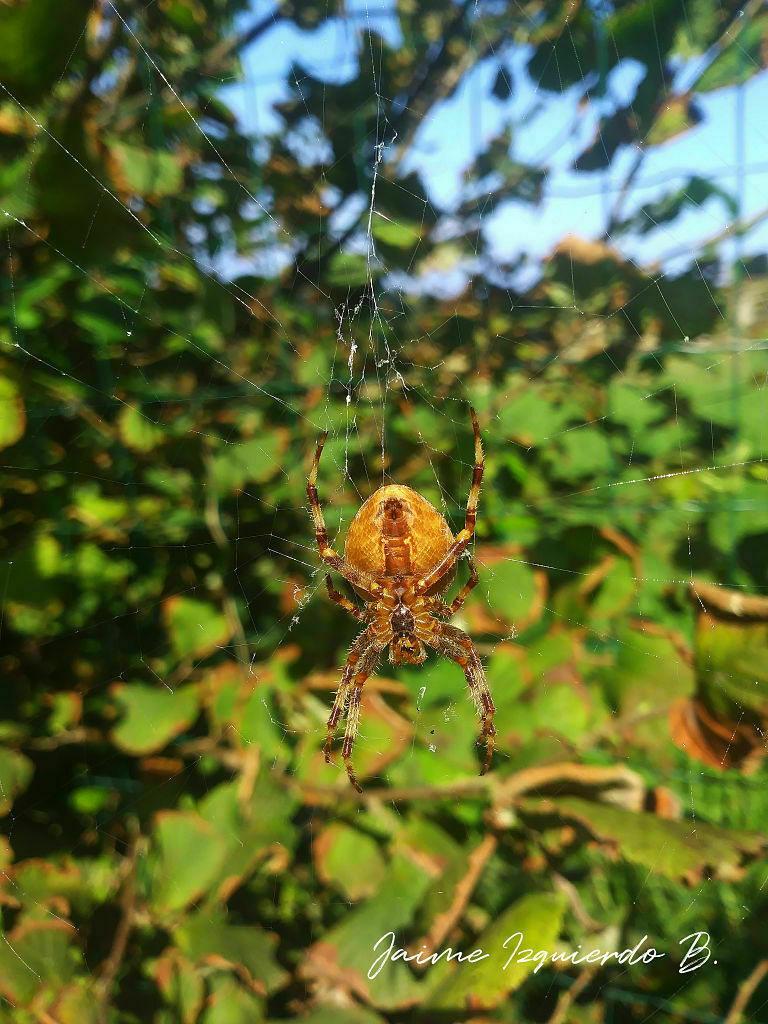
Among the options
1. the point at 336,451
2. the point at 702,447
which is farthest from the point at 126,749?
the point at 702,447

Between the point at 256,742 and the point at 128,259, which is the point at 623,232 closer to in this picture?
the point at 128,259

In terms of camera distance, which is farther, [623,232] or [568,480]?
[568,480]

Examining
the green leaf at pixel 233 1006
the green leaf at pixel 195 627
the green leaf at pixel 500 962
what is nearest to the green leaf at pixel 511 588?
the green leaf at pixel 500 962

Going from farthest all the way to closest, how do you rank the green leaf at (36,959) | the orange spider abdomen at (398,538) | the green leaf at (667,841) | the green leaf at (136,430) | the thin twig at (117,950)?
the green leaf at (136,430)
the thin twig at (117,950)
the green leaf at (36,959)
the orange spider abdomen at (398,538)
the green leaf at (667,841)

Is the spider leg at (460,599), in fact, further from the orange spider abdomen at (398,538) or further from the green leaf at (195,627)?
the green leaf at (195,627)

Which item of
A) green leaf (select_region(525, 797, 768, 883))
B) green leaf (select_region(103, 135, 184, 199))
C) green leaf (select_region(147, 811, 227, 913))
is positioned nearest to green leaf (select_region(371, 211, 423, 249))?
green leaf (select_region(103, 135, 184, 199))

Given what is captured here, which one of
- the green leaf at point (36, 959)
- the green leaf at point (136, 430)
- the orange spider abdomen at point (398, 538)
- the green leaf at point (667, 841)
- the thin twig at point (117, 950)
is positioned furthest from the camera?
the green leaf at point (136, 430)

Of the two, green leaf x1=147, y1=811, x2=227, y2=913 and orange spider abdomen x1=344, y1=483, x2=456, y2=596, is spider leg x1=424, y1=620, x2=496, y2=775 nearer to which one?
orange spider abdomen x1=344, y1=483, x2=456, y2=596
